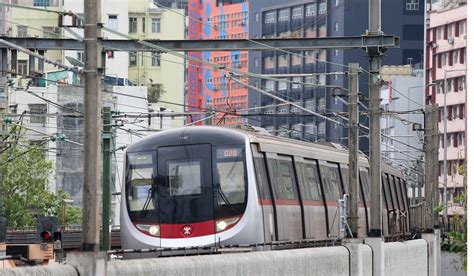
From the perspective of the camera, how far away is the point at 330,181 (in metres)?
45.0

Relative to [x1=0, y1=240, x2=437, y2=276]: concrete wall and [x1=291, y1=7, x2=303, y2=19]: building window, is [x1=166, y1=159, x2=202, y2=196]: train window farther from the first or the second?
[x1=291, y1=7, x2=303, y2=19]: building window

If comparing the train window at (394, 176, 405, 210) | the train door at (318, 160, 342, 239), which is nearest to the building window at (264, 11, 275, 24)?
the train window at (394, 176, 405, 210)

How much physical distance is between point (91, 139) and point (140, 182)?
13.0m

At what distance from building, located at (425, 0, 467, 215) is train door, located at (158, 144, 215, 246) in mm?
105577

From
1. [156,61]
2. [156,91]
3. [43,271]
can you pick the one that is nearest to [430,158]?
[43,271]

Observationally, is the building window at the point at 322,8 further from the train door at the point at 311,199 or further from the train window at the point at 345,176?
the train door at the point at 311,199

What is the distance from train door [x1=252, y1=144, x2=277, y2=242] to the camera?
3809 cm

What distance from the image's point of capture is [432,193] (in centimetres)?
6550

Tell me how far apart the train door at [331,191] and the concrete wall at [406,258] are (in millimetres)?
1347

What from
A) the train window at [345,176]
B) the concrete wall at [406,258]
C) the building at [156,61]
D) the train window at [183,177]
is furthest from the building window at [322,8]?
the train window at [183,177]

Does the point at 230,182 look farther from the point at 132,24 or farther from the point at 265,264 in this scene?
the point at 132,24

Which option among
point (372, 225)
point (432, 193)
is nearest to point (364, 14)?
point (432, 193)

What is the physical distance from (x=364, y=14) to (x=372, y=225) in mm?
133617

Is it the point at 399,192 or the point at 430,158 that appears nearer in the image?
the point at 399,192
